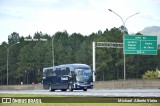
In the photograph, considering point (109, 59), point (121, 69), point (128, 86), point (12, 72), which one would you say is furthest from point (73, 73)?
point (12, 72)

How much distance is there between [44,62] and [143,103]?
324 feet

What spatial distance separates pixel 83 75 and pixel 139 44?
35.4ft

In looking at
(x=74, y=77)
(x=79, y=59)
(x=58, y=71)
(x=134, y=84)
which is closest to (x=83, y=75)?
(x=74, y=77)

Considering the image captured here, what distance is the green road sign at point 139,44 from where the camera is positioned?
51.7 m

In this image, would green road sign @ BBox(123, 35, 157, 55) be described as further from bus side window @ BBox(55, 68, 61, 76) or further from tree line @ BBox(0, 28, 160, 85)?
tree line @ BBox(0, 28, 160, 85)

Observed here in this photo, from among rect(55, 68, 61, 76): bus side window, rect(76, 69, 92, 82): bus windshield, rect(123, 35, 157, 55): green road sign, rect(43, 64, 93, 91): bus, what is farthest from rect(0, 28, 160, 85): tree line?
rect(76, 69, 92, 82): bus windshield

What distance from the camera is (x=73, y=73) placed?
1736 inches

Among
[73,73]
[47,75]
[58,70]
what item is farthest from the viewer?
[47,75]

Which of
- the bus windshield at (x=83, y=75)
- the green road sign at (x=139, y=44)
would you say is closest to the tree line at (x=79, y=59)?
the green road sign at (x=139, y=44)

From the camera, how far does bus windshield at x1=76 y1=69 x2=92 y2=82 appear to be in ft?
144

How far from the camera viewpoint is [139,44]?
170 ft

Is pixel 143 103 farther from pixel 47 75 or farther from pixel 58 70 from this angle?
pixel 47 75

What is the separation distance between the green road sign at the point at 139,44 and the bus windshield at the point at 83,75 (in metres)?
8.64

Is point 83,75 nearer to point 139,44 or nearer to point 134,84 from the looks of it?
point 139,44
